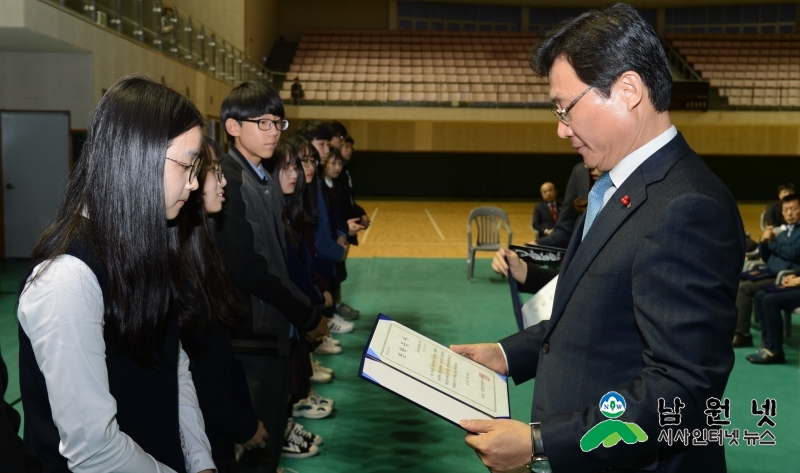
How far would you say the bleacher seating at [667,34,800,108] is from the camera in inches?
757

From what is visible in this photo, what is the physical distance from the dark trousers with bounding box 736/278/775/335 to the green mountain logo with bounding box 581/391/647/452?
17.4 ft

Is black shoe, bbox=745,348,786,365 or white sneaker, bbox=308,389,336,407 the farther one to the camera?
black shoe, bbox=745,348,786,365

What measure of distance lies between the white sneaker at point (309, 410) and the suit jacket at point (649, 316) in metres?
2.86

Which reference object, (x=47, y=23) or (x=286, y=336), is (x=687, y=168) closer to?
(x=286, y=336)

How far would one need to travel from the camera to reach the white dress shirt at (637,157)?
1.49 m

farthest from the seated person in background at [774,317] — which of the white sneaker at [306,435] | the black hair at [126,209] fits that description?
the black hair at [126,209]

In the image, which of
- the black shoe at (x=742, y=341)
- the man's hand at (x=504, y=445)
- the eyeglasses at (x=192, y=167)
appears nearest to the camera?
the man's hand at (x=504, y=445)

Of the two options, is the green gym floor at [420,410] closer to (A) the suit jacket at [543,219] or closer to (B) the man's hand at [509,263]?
(B) the man's hand at [509,263]

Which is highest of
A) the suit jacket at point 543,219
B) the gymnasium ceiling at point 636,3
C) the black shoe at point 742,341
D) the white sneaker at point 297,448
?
the gymnasium ceiling at point 636,3

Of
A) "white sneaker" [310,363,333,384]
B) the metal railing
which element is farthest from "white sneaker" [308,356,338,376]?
the metal railing

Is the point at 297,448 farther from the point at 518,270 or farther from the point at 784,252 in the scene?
the point at 784,252

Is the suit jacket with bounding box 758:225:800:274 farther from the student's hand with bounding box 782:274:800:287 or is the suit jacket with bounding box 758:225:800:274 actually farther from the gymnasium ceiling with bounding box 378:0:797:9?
the gymnasium ceiling with bounding box 378:0:797:9

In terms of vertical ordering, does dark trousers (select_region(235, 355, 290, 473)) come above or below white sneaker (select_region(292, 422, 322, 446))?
above

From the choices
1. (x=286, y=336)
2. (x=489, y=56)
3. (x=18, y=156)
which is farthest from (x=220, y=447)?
(x=489, y=56)
